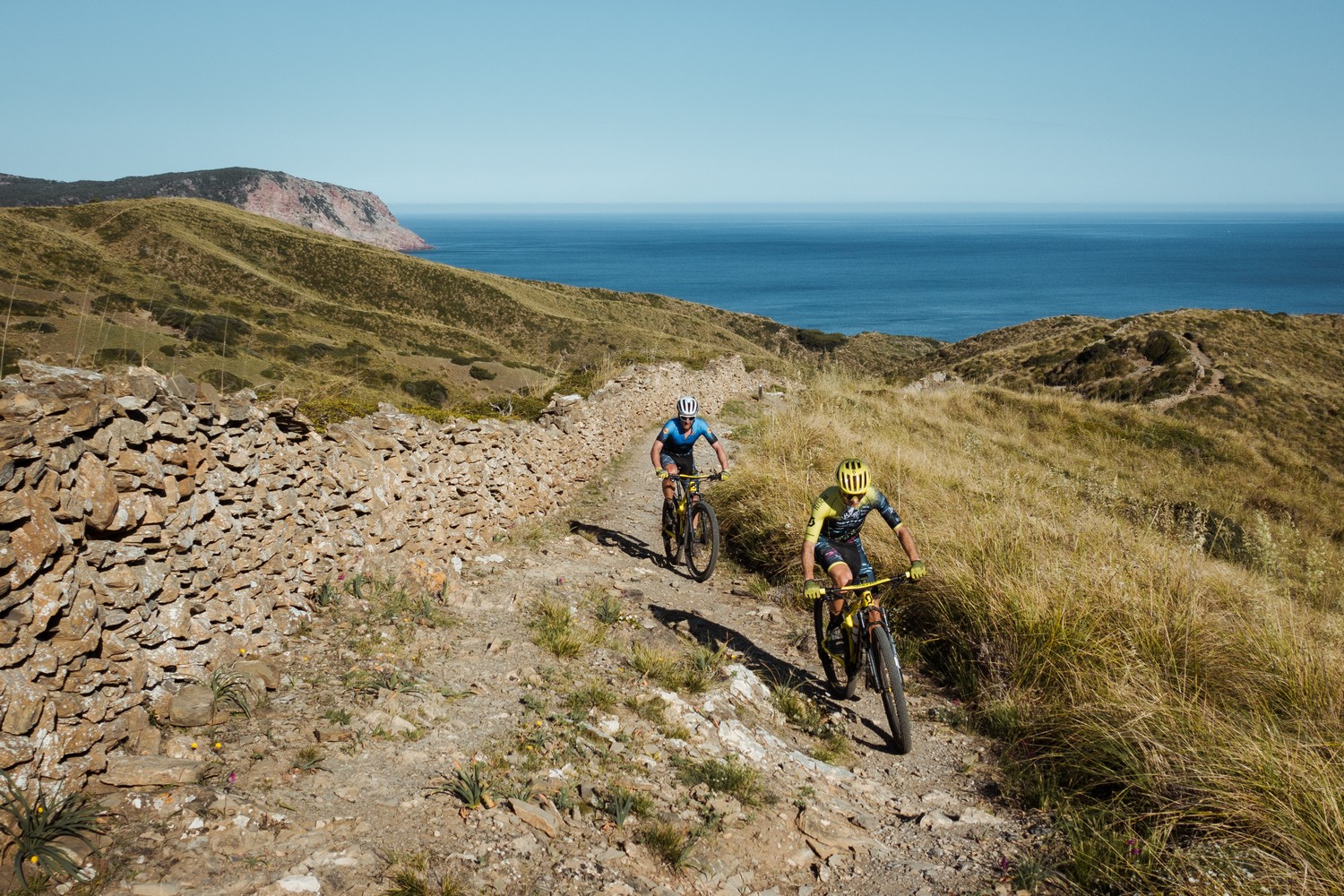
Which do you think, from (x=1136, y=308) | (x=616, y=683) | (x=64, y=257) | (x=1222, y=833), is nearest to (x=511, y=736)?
(x=616, y=683)

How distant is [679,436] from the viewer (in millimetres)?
9383

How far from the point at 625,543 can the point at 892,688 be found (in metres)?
5.45

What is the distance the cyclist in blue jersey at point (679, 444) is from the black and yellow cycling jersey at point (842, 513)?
310cm

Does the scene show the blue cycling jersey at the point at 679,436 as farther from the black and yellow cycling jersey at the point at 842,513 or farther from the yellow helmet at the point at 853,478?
the yellow helmet at the point at 853,478

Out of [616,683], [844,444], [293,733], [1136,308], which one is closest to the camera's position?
[293,733]

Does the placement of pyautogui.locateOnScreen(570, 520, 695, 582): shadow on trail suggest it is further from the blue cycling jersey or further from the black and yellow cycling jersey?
the black and yellow cycling jersey

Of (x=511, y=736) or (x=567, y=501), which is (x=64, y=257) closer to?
(x=567, y=501)

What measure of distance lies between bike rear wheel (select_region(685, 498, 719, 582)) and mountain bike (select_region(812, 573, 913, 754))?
9.79ft

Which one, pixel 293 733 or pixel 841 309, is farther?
pixel 841 309

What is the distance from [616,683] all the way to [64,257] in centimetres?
7032

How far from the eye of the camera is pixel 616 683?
19.4 ft

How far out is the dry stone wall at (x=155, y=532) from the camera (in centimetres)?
357

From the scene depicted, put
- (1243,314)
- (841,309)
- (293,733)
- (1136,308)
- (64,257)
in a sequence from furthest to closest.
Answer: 1. (841,309)
2. (1136,308)
3. (64,257)
4. (1243,314)
5. (293,733)

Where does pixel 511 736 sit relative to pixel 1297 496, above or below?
above
